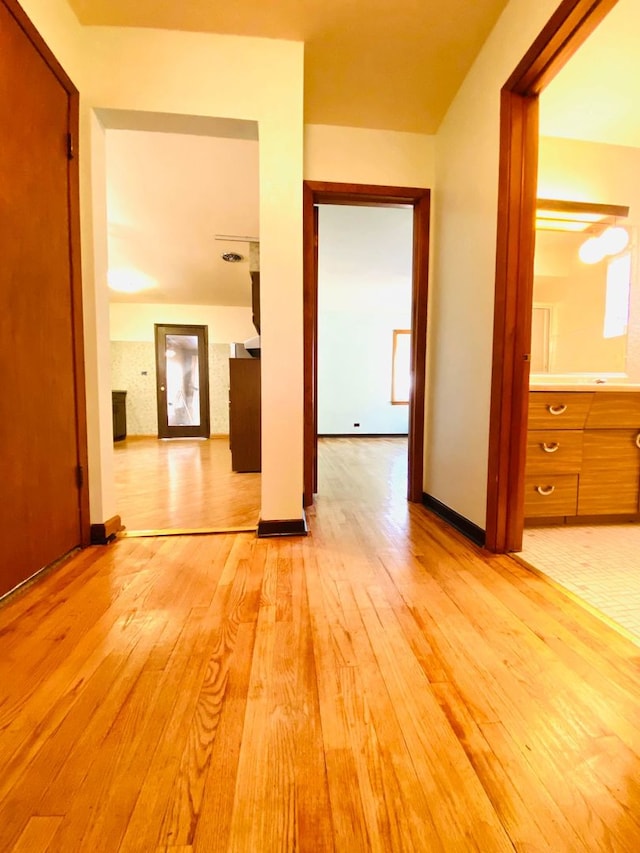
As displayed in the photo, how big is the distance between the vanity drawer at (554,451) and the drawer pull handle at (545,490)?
93 millimetres

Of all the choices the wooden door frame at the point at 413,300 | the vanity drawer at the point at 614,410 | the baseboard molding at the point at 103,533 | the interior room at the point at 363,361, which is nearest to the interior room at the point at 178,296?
the baseboard molding at the point at 103,533

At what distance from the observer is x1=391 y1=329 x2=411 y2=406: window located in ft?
21.6

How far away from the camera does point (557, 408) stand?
2035 millimetres

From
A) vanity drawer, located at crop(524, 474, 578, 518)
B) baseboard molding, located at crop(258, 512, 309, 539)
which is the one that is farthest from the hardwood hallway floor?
vanity drawer, located at crop(524, 474, 578, 518)

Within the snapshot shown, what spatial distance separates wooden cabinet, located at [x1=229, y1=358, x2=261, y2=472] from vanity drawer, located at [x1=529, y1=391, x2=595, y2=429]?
95.2 inches

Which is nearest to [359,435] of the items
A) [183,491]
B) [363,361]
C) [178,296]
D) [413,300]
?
[363,361]

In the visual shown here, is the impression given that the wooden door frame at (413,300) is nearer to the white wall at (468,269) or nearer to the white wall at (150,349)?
the white wall at (468,269)

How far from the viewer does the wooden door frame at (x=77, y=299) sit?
162 centimetres

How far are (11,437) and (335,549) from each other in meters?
1.40

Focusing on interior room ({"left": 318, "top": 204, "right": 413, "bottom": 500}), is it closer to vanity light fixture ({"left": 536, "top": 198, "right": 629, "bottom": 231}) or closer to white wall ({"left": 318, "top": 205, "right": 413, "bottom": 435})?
white wall ({"left": 318, "top": 205, "right": 413, "bottom": 435})

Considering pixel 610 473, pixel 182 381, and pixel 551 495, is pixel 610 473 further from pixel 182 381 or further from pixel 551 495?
pixel 182 381

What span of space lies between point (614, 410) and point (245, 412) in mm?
2942

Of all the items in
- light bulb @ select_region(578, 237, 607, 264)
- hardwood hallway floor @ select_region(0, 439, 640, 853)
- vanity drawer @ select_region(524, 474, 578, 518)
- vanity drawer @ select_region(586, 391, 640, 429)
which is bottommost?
hardwood hallway floor @ select_region(0, 439, 640, 853)

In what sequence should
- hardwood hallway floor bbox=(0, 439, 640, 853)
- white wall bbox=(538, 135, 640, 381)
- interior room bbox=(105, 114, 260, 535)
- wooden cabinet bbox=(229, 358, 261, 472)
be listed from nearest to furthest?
hardwood hallway floor bbox=(0, 439, 640, 853), white wall bbox=(538, 135, 640, 381), interior room bbox=(105, 114, 260, 535), wooden cabinet bbox=(229, 358, 261, 472)
